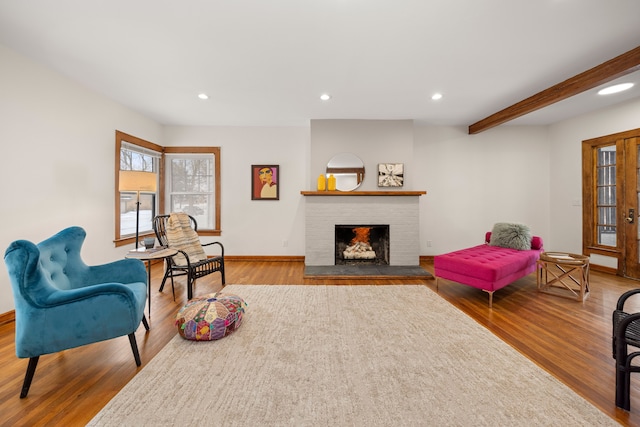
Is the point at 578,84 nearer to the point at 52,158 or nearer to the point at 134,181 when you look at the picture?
the point at 134,181

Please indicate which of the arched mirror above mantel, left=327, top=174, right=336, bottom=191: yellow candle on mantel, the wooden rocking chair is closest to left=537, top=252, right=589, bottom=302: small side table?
the arched mirror above mantel

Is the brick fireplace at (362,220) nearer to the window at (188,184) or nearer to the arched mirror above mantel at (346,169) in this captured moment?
the arched mirror above mantel at (346,169)

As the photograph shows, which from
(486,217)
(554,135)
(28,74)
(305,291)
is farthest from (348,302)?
(554,135)

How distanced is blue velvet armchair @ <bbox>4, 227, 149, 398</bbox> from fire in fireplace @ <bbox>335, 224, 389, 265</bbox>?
10.8ft

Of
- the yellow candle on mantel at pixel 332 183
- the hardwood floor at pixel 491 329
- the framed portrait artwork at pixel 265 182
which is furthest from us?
the framed portrait artwork at pixel 265 182

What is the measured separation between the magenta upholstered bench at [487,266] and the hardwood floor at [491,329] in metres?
0.22

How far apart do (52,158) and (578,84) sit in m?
5.81

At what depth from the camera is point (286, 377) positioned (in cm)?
171

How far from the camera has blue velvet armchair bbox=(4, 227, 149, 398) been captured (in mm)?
1566

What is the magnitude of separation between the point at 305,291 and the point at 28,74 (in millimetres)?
3634

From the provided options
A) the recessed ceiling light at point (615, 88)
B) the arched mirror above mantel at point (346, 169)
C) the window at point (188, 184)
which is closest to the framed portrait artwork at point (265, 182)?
the window at point (188, 184)

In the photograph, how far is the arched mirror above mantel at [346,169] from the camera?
4637 millimetres

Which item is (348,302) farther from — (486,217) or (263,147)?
(486,217)

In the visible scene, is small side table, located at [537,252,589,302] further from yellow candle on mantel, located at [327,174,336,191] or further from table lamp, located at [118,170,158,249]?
table lamp, located at [118,170,158,249]
